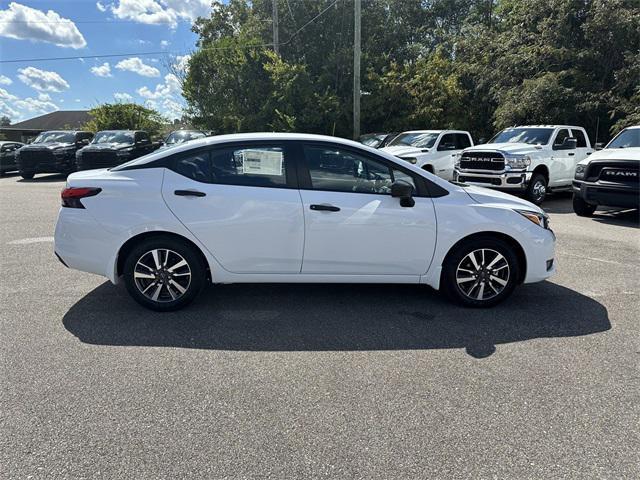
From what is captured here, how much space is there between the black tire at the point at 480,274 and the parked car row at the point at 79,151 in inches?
584

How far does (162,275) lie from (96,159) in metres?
14.3

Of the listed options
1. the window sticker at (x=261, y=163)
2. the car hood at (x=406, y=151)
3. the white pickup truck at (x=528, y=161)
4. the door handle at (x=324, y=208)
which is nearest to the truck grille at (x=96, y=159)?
the car hood at (x=406, y=151)

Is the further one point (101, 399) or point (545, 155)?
point (545, 155)

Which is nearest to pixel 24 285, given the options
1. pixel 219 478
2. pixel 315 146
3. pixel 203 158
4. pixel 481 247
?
pixel 203 158

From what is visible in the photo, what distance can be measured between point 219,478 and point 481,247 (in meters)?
3.12

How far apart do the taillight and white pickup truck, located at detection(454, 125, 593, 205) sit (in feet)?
30.8

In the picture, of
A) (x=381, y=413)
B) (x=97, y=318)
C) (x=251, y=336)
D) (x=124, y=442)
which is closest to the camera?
(x=124, y=442)

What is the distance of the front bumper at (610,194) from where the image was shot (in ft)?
27.7

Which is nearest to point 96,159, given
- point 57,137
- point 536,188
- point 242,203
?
point 57,137

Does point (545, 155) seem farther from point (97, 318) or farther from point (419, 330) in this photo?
point (97, 318)

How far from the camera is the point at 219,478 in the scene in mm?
2291

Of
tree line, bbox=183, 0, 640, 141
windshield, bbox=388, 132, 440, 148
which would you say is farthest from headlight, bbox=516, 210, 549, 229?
tree line, bbox=183, 0, 640, 141

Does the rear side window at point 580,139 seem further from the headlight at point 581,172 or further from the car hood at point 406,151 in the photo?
the car hood at point 406,151

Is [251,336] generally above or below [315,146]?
below
